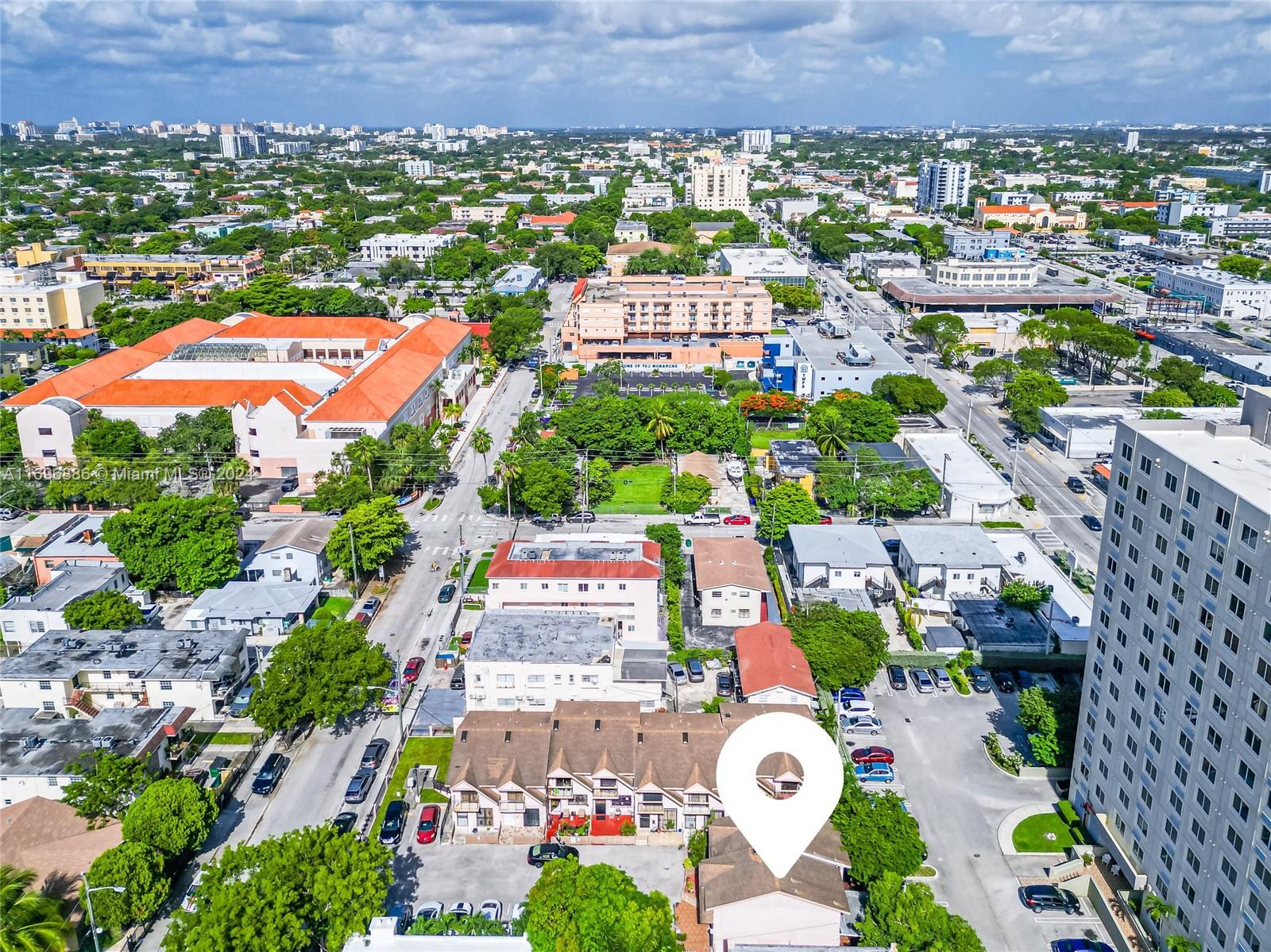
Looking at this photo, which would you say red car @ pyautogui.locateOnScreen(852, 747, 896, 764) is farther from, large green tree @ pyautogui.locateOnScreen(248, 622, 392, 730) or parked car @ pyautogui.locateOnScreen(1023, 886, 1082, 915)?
large green tree @ pyautogui.locateOnScreen(248, 622, 392, 730)

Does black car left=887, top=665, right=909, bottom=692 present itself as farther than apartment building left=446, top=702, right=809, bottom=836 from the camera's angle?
Yes

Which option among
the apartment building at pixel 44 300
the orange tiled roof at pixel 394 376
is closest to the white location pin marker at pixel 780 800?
the orange tiled roof at pixel 394 376

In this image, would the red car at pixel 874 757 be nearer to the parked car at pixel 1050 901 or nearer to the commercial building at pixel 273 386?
the parked car at pixel 1050 901

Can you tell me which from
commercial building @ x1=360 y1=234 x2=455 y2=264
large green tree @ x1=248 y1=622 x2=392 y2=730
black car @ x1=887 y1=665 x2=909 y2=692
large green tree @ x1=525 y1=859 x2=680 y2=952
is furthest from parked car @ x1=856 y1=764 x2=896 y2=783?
commercial building @ x1=360 y1=234 x2=455 y2=264

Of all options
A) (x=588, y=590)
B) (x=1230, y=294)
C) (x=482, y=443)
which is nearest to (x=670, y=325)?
(x=482, y=443)

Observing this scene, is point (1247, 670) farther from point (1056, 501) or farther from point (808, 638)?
point (1056, 501)

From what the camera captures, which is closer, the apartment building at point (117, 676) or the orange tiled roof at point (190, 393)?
the apartment building at point (117, 676)

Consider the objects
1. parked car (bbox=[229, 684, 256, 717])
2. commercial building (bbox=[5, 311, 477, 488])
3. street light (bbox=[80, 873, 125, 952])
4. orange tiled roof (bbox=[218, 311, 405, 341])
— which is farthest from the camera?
orange tiled roof (bbox=[218, 311, 405, 341])

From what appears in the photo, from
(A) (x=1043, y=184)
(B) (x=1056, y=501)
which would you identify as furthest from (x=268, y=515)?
(A) (x=1043, y=184)
